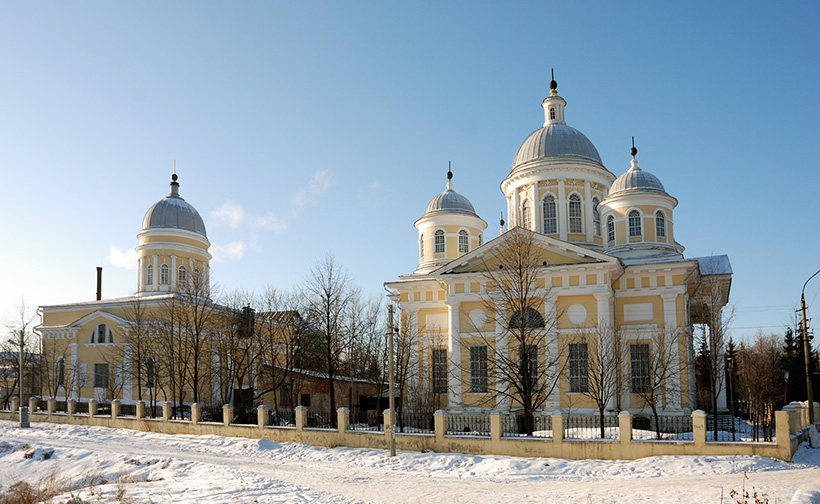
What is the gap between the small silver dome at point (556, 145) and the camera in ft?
112

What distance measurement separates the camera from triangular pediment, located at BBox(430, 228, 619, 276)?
1062 inches

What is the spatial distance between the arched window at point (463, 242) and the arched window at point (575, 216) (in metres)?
5.74

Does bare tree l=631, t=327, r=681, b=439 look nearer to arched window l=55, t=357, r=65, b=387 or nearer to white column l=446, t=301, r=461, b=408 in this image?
white column l=446, t=301, r=461, b=408

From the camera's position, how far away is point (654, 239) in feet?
102

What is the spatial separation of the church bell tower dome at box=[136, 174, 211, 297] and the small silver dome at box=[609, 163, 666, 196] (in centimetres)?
2418

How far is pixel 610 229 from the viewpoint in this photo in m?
32.2

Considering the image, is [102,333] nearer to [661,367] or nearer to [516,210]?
[516,210]

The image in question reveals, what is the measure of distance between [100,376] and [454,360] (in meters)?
19.9

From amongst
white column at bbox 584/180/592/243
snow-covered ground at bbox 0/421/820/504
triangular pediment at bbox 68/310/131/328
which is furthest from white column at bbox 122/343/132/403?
white column at bbox 584/180/592/243

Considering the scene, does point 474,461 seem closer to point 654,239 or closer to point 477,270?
point 477,270

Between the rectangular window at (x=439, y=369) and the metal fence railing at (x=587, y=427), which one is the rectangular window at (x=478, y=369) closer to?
the rectangular window at (x=439, y=369)

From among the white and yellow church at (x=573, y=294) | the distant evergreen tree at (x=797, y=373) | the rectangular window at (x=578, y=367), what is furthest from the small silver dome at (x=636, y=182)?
the distant evergreen tree at (x=797, y=373)

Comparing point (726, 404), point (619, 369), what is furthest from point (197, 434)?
point (726, 404)

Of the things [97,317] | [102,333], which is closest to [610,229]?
[102,333]
